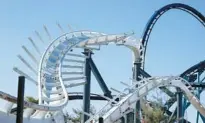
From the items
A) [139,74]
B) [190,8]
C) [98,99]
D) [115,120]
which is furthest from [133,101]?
[190,8]

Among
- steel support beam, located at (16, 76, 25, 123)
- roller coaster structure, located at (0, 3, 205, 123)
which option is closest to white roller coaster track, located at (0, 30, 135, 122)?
roller coaster structure, located at (0, 3, 205, 123)

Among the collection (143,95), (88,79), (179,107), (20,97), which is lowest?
(20,97)

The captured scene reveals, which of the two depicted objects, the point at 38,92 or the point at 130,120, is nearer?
the point at 38,92

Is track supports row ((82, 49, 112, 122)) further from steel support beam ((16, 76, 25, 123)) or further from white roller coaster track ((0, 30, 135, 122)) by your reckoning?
steel support beam ((16, 76, 25, 123))

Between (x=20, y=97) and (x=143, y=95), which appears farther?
(x=143, y=95)

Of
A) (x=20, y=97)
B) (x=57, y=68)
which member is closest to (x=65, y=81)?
(x=57, y=68)

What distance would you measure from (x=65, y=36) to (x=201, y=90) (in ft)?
33.5

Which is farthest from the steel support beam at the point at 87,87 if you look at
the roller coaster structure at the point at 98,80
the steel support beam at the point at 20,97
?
the steel support beam at the point at 20,97

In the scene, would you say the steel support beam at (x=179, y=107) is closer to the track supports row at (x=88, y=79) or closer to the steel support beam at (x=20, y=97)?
the track supports row at (x=88, y=79)

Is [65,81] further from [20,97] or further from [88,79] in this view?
[20,97]

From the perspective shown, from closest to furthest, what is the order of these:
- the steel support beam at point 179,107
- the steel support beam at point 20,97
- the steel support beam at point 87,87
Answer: the steel support beam at point 20,97, the steel support beam at point 87,87, the steel support beam at point 179,107

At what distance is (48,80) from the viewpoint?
23531mm

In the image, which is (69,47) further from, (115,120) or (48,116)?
(48,116)

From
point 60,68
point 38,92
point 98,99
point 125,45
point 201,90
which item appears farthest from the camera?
point 98,99
